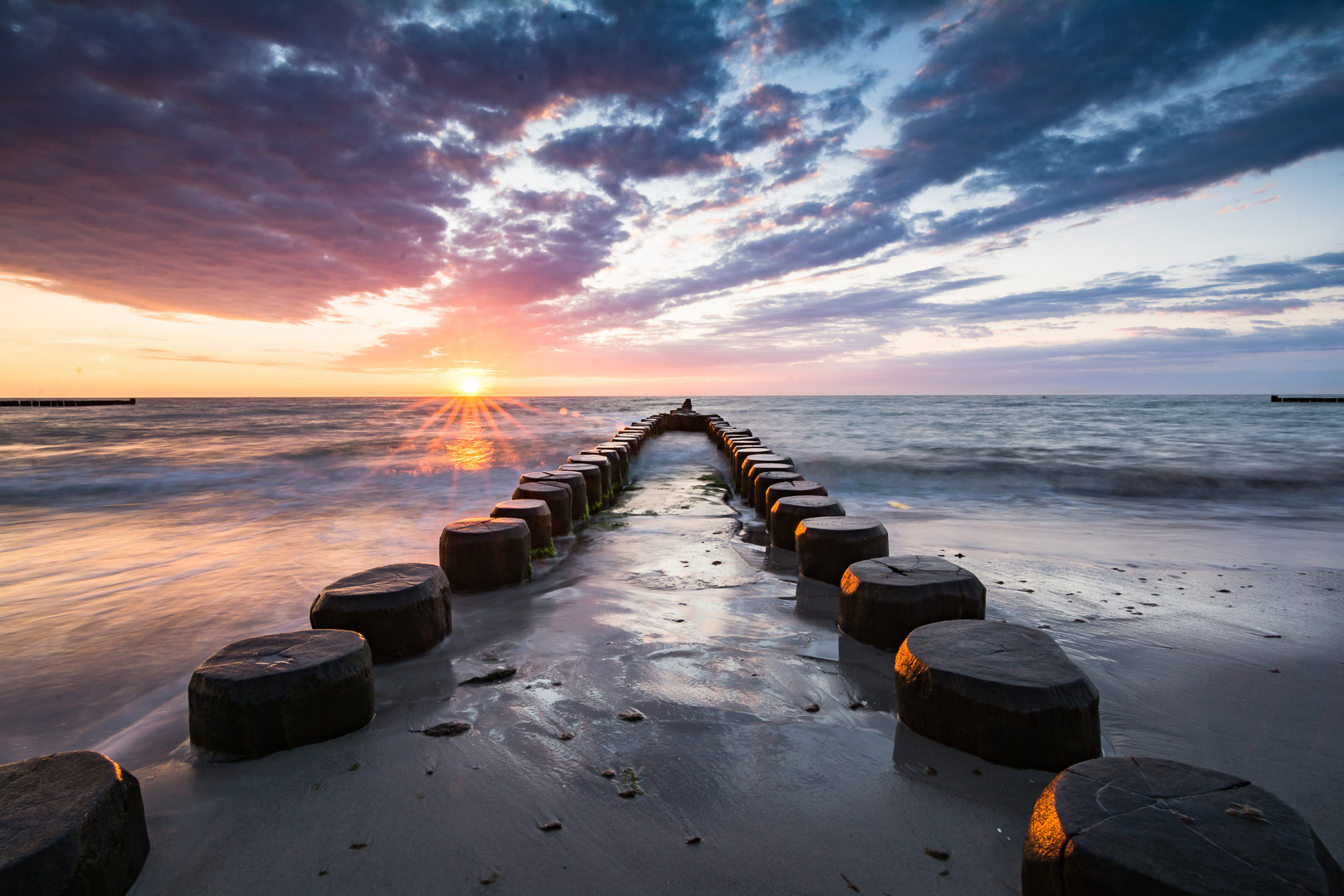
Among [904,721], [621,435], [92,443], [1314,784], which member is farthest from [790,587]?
[92,443]

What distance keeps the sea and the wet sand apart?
1393 mm

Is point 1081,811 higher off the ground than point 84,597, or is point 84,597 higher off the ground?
point 1081,811

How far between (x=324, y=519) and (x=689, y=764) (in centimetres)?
826

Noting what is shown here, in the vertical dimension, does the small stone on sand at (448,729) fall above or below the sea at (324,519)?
above

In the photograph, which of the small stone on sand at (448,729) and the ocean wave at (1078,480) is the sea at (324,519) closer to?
the ocean wave at (1078,480)

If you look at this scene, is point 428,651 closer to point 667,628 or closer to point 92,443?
point 667,628

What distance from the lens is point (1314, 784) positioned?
87.6 inches

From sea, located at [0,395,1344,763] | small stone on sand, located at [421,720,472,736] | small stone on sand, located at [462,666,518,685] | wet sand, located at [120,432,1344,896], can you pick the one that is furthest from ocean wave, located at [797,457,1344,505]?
small stone on sand, located at [421,720,472,736]

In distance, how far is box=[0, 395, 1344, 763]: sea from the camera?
388cm

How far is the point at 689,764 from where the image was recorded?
226cm

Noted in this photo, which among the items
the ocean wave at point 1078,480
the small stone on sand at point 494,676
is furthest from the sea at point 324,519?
the small stone on sand at point 494,676

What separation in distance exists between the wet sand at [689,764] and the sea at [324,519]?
139 centimetres

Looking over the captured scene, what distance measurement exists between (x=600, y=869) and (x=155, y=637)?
4.04 m

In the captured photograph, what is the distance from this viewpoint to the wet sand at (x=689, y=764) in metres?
1.81
